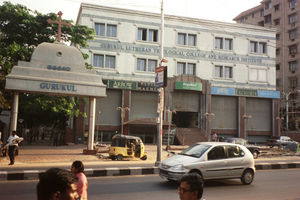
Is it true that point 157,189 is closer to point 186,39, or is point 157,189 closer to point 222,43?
point 186,39

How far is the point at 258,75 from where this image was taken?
3894 cm

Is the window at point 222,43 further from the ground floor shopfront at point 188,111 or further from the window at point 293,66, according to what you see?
the window at point 293,66

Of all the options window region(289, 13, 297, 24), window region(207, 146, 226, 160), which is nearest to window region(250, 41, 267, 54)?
window region(289, 13, 297, 24)

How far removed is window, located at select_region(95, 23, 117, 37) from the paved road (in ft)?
77.9

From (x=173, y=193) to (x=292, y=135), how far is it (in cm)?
4181

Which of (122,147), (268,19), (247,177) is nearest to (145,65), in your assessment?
(122,147)

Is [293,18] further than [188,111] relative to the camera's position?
Yes

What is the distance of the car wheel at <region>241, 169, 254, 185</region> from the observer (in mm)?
11562

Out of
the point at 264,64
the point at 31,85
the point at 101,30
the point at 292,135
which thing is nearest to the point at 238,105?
the point at 264,64

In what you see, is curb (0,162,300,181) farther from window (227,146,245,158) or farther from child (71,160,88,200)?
child (71,160,88,200)

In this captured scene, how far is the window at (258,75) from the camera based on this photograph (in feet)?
127

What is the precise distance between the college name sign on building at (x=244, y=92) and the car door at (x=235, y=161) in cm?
2504

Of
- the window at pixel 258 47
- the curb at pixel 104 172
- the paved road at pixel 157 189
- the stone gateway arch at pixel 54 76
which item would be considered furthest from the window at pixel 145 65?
the paved road at pixel 157 189

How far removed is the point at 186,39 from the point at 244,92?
32.1 feet
